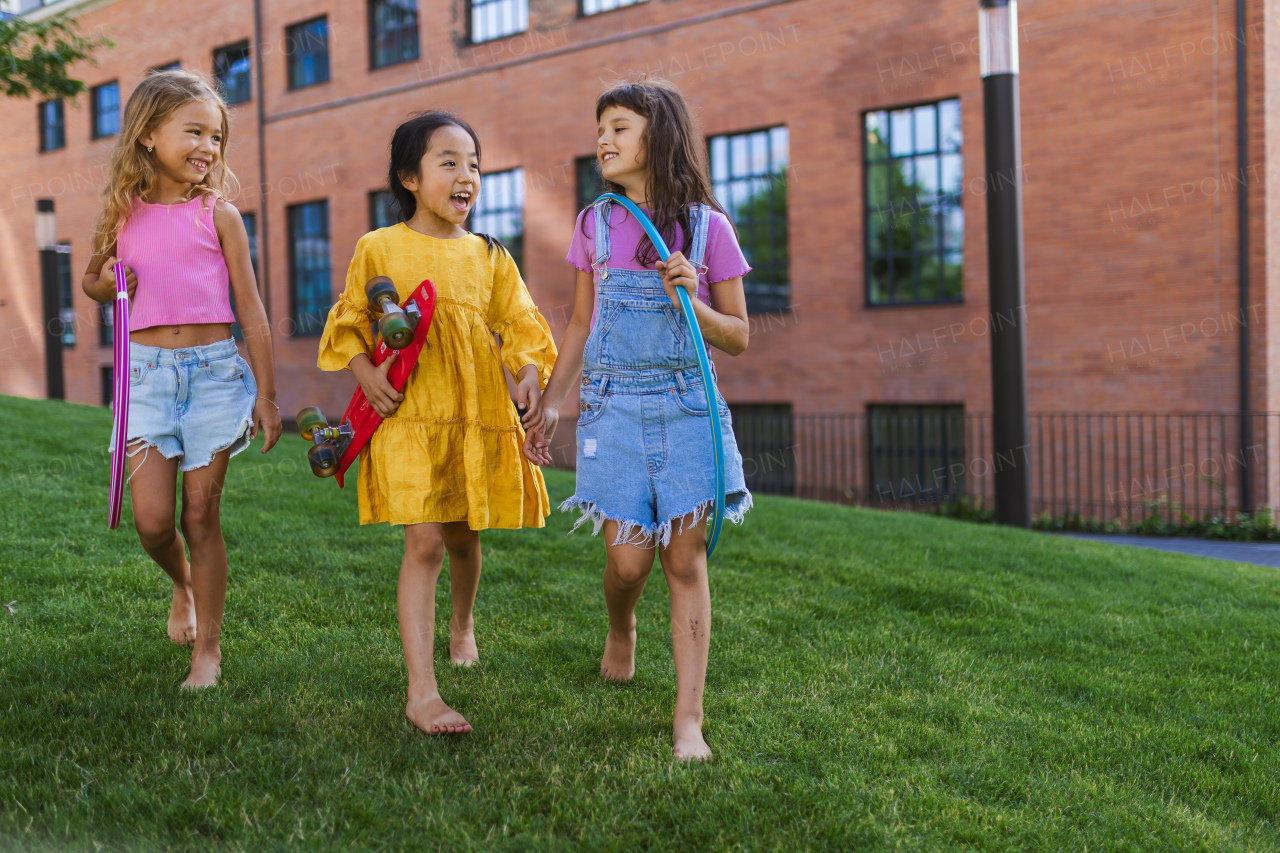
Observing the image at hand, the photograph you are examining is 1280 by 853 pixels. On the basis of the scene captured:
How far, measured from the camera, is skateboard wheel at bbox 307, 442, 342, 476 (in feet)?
10.1

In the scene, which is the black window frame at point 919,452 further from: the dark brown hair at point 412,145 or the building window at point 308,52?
the building window at point 308,52

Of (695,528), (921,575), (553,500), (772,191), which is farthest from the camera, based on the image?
(772,191)

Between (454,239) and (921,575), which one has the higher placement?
(454,239)

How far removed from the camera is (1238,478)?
10.7 meters

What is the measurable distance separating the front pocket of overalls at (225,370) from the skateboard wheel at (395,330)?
793mm

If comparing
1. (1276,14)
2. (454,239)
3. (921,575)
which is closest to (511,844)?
(454,239)

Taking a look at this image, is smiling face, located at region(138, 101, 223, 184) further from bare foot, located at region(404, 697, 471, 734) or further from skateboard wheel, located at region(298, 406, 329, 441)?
bare foot, located at region(404, 697, 471, 734)

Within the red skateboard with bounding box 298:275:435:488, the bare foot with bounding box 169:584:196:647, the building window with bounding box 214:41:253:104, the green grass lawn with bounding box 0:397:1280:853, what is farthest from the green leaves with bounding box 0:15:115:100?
the red skateboard with bounding box 298:275:435:488

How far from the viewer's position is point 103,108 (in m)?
23.5

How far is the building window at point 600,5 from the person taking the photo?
1526 cm

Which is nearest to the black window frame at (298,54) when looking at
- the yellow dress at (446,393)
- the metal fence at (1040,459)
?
the metal fence at (1040,459)

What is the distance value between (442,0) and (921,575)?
15.2 meters

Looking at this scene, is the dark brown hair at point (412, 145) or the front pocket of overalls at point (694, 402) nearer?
the front pocket of overalls at point (694, 402)

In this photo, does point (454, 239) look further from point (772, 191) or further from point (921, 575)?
point (772, 191)
